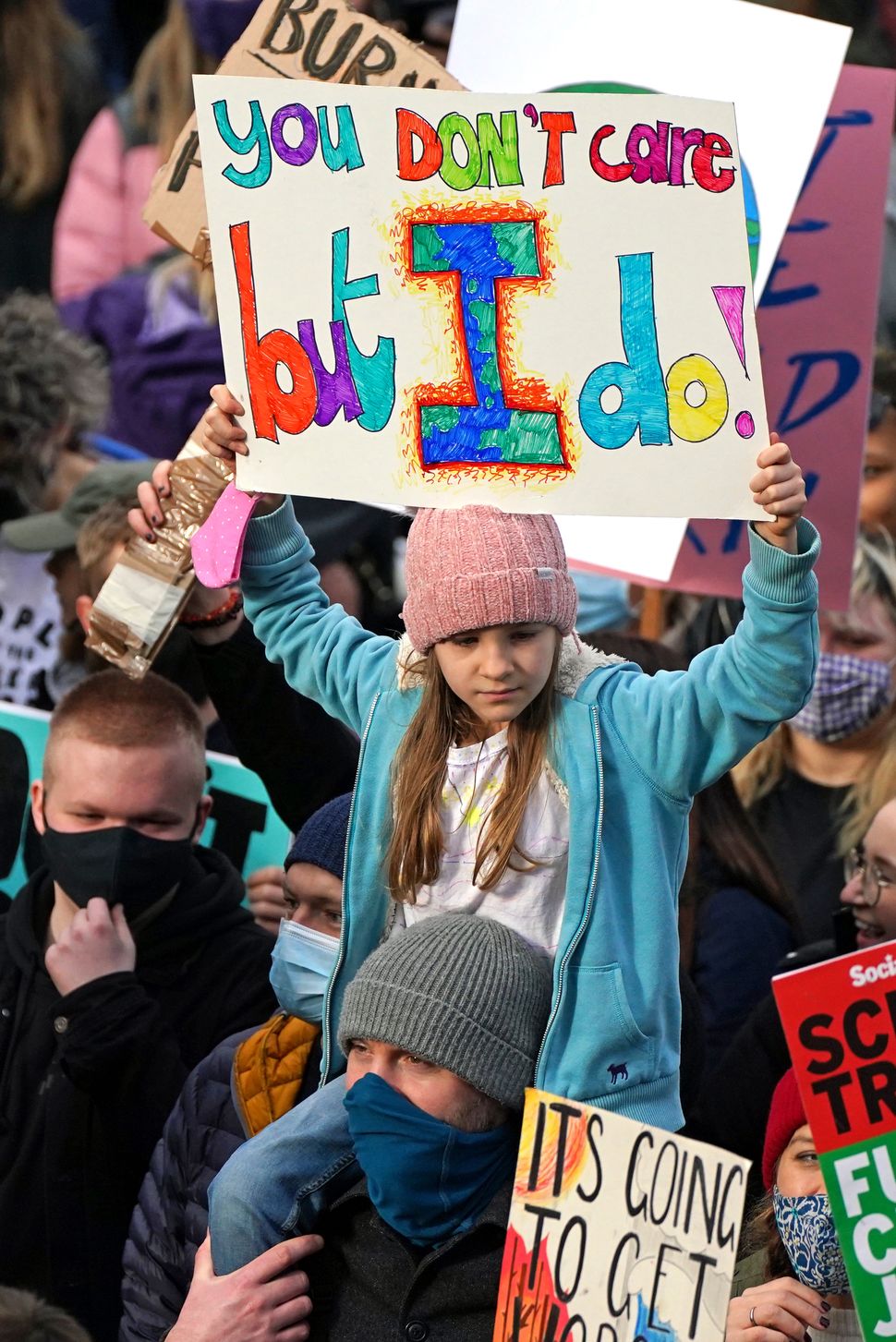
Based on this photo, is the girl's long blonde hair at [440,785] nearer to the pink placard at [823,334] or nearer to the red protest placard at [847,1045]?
the red protest placard at [847,1045]

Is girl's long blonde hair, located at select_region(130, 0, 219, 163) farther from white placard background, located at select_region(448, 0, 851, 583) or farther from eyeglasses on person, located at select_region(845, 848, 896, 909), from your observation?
eyeglasses on person, located at select_region(845, 848, 896, 909)

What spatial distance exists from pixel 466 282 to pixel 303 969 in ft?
3.73

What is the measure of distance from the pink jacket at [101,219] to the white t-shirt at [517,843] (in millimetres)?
4292

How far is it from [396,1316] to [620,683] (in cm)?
91

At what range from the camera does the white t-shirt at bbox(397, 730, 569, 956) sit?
2.72 metres

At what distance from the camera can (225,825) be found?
13.5ft

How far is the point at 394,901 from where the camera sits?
2850mm

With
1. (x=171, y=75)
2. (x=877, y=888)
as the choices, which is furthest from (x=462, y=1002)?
(x=171, y=75)

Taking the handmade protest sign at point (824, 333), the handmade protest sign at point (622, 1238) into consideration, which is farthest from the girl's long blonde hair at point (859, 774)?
the handmade protest sign at point (622, 1238)

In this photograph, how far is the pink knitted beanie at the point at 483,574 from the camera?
2.64m

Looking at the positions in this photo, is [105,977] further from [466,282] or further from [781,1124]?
[466,282]

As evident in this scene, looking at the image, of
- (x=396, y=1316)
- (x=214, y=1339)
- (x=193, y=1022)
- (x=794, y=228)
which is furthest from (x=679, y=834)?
(x=794, y=228)

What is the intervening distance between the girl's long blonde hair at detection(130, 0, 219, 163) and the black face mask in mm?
3246

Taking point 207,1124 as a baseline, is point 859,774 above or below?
above
